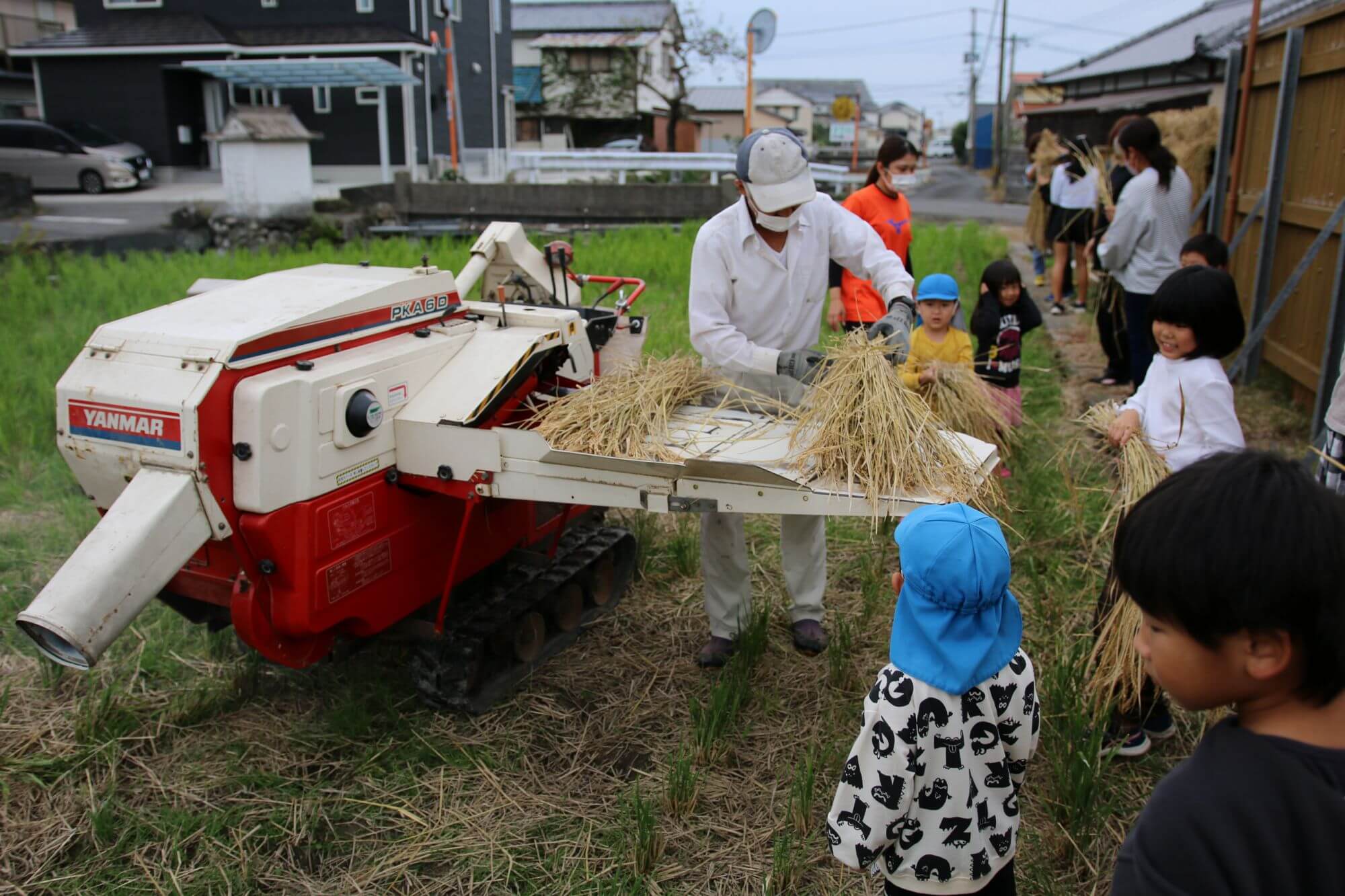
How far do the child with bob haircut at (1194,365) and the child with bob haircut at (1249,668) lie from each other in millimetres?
1858

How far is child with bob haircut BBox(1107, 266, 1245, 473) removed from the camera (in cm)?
290

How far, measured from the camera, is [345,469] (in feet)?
9.84

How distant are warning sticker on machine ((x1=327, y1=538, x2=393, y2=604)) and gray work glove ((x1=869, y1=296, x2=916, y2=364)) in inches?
64.1

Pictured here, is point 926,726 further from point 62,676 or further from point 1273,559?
point 62,676

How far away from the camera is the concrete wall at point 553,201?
1512 cm

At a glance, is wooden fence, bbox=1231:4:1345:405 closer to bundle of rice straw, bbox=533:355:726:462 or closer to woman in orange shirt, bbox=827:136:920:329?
woman in orange shirt, bbox=827:136:920:329

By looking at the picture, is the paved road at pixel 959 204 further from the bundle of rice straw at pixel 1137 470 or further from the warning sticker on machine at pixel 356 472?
the warning sticker on machine at pixel 356 472

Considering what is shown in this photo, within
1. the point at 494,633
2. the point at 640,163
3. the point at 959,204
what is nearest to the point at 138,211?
the point at 640,163

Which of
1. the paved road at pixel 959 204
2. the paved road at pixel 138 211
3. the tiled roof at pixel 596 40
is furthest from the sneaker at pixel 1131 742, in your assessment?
the tiled roof at pixel 596 40

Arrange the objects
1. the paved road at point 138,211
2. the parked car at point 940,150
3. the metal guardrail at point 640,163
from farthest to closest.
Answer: the parked car at point 940,150, the metal guardrail at point 640,163, the paved road at point 138,211

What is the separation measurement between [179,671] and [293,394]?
4.94 feet

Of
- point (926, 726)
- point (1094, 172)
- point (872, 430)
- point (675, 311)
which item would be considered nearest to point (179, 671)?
point (872, 430)

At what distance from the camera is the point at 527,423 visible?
3.42 m

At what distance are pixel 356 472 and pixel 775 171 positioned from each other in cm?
163
